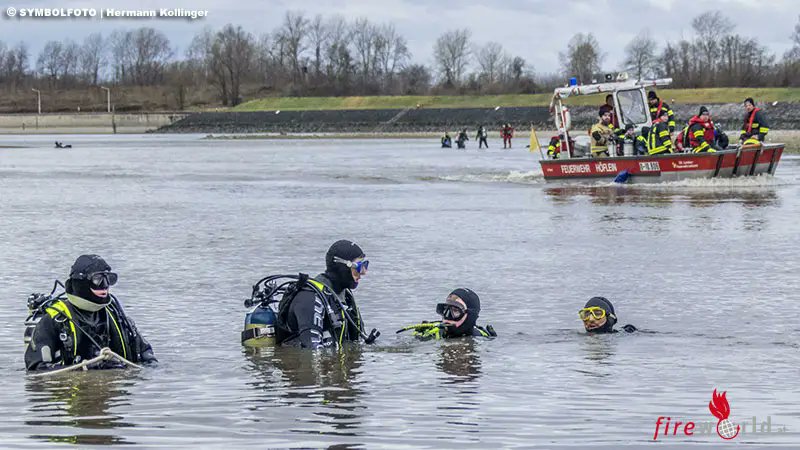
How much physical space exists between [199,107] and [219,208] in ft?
409

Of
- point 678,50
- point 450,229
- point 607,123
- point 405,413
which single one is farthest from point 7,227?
point 678,50

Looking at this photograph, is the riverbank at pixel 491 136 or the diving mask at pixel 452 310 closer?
the diving mask at pixel 452 310

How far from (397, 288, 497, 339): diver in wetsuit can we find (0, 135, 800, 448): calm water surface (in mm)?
218

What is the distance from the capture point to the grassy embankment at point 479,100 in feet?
330

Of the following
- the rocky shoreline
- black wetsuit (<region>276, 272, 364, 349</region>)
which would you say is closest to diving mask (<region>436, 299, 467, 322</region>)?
black wetsuit (<region>276, 272, 364, 349</region>)

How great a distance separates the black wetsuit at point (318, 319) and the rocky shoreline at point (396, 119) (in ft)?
277

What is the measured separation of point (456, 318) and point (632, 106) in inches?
793

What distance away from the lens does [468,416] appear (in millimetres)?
7648

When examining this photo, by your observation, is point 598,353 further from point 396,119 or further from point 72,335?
point 396,119

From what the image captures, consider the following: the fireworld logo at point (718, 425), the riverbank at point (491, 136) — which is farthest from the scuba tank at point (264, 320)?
the riverbank at point (491, 136)

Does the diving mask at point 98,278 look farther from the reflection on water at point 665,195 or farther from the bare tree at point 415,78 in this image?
the bare tree at point 415,78

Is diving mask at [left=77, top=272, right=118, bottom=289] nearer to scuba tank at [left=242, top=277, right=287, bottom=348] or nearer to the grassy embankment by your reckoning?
scuba tank at [left=242, top=277, right=287, bottom=348]

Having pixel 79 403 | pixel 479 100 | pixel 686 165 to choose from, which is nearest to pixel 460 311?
pixel 79 403

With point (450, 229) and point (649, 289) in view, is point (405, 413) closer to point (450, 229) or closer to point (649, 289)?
point (649, 289)
